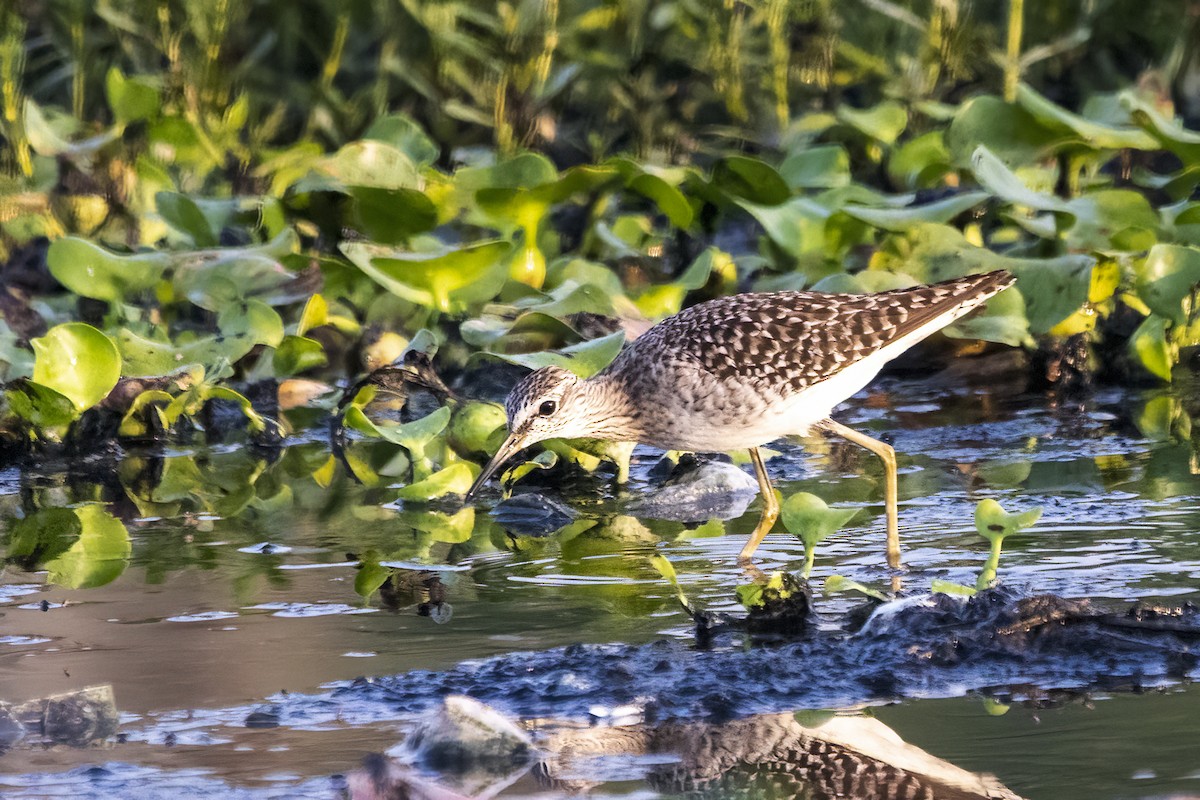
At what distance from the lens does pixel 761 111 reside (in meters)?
11.2

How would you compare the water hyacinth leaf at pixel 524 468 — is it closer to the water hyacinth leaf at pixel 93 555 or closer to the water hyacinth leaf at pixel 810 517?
the water hyacinth leaf at pixel 93 555

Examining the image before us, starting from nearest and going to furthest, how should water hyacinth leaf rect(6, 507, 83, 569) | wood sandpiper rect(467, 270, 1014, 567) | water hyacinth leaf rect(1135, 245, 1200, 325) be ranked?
water hyacinth leaf rect(6, 507, 83, 569)
wood sandpiper rect(467, 270, 1014, 567)
water hyacinth leaf rect(1135, 245, 1200, 325)

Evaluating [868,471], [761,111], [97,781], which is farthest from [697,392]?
[761,111]

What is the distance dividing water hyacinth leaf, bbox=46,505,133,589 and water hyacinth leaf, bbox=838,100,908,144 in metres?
4.77

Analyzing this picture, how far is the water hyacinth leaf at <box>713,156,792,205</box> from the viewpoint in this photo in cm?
838

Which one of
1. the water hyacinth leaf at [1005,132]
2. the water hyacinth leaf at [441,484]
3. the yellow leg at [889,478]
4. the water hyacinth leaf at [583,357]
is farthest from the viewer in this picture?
the water hyacinth leaf at [1005,132]

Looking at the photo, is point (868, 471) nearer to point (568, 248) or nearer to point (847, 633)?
point (847, 633)

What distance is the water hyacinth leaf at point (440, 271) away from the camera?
7277 millimetres

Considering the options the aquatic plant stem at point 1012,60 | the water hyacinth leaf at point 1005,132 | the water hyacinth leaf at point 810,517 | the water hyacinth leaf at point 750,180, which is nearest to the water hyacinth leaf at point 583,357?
the water hyacinth leaf at point 750,180

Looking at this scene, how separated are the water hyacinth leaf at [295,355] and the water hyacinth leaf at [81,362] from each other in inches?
38.7

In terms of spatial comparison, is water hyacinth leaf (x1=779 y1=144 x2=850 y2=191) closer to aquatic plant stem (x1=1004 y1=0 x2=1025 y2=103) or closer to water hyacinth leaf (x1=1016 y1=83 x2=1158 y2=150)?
water hyacinth leaf (x1=1016 y1=83 x2=1158 y2=150)

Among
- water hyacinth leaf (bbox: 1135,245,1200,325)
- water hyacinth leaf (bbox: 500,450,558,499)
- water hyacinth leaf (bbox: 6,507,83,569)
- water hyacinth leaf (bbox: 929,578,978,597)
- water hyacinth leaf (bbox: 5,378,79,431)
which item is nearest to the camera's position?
water hyacinth leaf (bbox: 929,578,978,597)

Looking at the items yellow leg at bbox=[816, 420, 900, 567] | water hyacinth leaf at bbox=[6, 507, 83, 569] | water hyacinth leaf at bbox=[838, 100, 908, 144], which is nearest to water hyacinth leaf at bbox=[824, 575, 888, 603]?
yellow leg at bbox=[816, 420, 900, 567]

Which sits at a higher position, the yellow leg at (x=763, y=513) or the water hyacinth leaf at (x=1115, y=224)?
the water hyacinth leaf at (x=1115, y=224)
